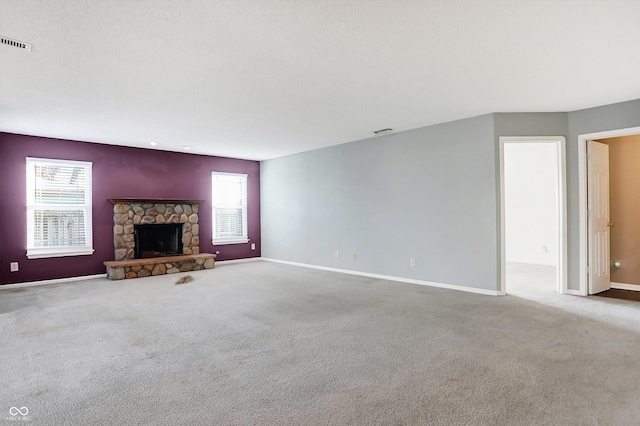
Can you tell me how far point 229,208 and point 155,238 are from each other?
170cm

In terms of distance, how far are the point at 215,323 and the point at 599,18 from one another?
3974mm

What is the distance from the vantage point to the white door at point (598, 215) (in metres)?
4.53

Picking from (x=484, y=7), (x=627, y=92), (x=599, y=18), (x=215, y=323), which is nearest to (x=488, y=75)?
(x=599, y=18)

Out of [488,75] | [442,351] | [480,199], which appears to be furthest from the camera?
[480,199]

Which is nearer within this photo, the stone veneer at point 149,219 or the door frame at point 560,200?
the door frame at point 560,200

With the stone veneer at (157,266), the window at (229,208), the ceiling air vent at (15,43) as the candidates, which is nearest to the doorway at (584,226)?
the ceiling air vent at (15,43)

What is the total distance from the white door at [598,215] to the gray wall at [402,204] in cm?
122

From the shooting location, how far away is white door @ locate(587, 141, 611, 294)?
178 inches

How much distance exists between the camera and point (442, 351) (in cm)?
276

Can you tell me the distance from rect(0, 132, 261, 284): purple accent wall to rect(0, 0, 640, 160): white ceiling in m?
0.88

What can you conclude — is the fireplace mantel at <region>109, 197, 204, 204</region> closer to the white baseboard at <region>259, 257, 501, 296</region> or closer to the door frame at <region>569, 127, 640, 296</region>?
the white baseboard at <region>259, 257, 501, 296</region>

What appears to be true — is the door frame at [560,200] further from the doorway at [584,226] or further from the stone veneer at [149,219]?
the stone veneer at [149,219]

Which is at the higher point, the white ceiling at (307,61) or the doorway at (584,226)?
the white ceiling at (307,61)

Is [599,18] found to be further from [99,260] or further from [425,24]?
[99,260]
